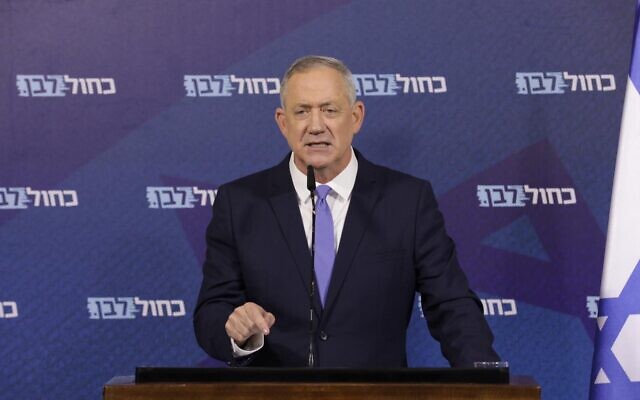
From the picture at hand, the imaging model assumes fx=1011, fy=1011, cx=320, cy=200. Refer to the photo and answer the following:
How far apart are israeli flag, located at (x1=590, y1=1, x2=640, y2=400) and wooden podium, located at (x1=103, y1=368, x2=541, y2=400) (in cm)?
134

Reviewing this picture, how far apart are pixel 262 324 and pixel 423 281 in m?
0.84

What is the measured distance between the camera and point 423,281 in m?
3.09

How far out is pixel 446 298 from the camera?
2.99 meters

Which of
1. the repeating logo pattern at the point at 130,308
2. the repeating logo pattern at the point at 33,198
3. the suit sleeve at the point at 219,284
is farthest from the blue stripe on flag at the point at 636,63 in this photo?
the repeating logo pattern at the point at 33,198

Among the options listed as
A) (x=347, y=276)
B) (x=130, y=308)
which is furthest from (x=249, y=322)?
(x=130, y=308)

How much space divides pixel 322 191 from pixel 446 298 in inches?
19.9

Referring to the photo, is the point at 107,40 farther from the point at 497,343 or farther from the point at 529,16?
the point at 497,343

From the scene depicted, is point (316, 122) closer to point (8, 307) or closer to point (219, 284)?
point (219, 284)

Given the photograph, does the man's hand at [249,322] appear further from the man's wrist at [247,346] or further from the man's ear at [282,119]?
the man's ear at [282,119]

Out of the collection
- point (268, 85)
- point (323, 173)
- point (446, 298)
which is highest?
point (268, 85)

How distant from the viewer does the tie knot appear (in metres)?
3.12

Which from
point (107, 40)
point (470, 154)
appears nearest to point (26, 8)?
point (107, 40)

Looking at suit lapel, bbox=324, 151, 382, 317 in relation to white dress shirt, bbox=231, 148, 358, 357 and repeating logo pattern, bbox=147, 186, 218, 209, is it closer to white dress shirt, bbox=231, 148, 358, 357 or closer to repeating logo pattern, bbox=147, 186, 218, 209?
white dress shirt, bbox=231, 148, 358, 357

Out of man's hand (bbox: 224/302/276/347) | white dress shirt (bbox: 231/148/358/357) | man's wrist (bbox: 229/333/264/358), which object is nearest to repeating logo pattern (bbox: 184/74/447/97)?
white dress shirt (bbox: 231/148/358/357)
